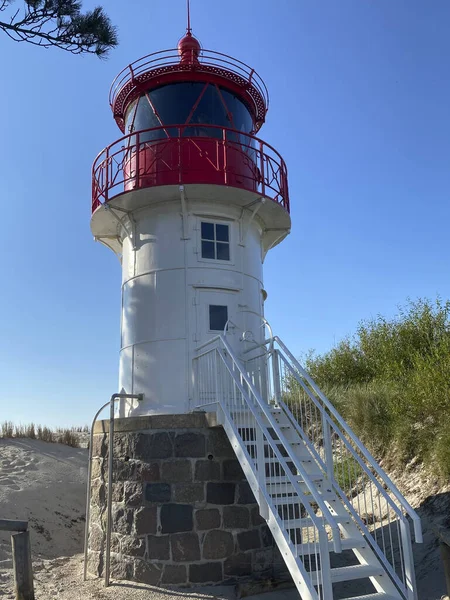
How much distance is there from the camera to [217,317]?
28.7 ft

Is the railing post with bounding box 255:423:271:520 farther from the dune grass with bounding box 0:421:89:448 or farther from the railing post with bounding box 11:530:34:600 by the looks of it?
the dune grass with bounding box 0:421:89:448

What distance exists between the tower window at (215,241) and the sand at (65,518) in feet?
16.0

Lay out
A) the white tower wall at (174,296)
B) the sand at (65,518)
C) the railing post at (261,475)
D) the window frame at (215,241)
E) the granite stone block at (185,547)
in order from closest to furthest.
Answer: the railing post at (261,475) → the sand at (65,518) → the granite stone block at (185,547) → the white tower wall at (174,296) → the window frame at (215,241)

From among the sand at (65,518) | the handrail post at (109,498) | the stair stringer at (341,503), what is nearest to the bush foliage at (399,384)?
the sand at (65,518)

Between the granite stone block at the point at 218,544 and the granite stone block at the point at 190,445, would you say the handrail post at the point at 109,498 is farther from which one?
the granite stone block at the point at 218,544

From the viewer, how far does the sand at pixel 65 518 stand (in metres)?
7.28

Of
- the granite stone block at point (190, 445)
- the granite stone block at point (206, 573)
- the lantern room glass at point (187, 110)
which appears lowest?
the granite stone block at point (206, 573)

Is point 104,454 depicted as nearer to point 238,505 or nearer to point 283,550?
point 238,505

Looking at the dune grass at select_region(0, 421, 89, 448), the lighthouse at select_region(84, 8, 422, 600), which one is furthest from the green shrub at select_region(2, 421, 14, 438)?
the lighthouse at select_region(84, 8, 422, 600)

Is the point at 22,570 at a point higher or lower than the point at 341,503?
lower

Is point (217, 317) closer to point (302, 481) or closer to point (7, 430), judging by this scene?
point (302, 481)

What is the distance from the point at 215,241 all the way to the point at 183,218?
2.12 feet

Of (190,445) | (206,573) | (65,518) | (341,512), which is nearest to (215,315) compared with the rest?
(190,445)

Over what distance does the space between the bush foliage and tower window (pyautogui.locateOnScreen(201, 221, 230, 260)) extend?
193 inches
